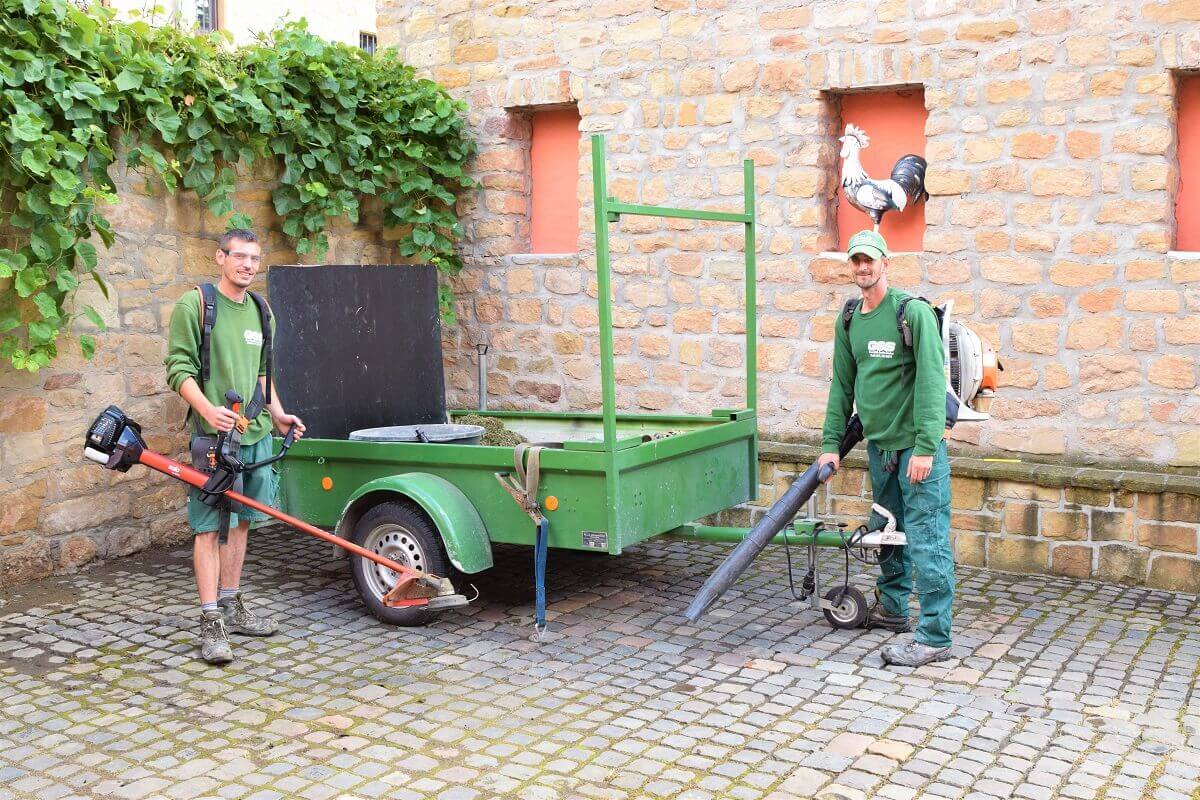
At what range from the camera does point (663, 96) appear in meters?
8.15

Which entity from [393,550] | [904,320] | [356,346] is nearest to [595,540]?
[393,550]

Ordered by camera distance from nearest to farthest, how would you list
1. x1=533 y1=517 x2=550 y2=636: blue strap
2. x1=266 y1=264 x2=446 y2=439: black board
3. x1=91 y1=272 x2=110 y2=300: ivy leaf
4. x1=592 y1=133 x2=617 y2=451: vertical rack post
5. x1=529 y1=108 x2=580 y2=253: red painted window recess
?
x1=592 y1=133 x2=617 y2=451: vertical rack post → x1=533 y1=517 x2=550 y2=636: blue strap → x1=266 y1=264 x2=446 y2=439: black board → x1=91 y1=272 x2=110 y2=300: ivy leaf → x1=529 y1=108 x2=580 y2=253: red painted window recess

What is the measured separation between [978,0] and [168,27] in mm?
4494

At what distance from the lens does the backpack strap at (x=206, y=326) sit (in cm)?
553

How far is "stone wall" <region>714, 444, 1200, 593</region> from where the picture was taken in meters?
6.59

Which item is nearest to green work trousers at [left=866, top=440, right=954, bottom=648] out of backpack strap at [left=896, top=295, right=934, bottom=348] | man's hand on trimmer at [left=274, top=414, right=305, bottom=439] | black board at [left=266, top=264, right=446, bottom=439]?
backpack strap at [left=896, top=295, right=934, bottom=348]

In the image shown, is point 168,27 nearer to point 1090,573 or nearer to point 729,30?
point 729,30

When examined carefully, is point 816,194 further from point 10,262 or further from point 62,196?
point 10,262

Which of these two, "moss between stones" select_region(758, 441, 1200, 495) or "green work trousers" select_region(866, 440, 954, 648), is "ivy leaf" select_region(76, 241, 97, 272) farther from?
"moss between stones" select_region(758, 441, 1200, 495)

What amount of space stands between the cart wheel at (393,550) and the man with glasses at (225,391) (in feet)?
1.53

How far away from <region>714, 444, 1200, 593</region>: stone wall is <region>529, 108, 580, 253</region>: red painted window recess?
2680 mm

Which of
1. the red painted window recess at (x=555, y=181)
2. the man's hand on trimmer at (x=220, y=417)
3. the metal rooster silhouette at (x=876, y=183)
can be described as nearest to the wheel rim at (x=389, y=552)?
the man's hand on trimmer at (x=220, y=417)

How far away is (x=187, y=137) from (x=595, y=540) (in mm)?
3492

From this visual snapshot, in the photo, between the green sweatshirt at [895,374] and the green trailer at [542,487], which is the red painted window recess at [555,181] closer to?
the green trailer at [542,487]
